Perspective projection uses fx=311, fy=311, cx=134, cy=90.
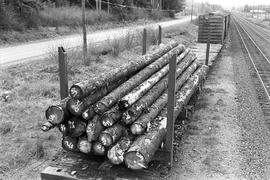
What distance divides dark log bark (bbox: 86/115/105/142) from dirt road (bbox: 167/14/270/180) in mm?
1553

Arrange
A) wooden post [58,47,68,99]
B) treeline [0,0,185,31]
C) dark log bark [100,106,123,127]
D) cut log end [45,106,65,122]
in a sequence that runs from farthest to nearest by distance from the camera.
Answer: treeline [0,0,185,31] → wooden post [58,47,68,99] → cut log end [45,106,65,122] → dark log bark [100,106,123,127]

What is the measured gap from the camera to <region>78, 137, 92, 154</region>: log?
16.0 ft

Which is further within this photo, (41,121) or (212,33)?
(212,33)

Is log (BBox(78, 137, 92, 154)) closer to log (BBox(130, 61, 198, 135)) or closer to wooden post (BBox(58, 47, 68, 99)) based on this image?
log (BBox(130, 61, 198, 135))

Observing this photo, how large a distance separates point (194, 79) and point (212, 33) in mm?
16242

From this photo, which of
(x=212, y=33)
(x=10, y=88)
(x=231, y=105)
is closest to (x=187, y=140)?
(x=231, y=105)

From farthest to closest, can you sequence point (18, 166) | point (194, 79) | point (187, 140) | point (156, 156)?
1. point (194, 79)
2. point (187, 140)
3. point (18, 166)
4. point (156, 156)

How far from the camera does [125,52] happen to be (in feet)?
52.4

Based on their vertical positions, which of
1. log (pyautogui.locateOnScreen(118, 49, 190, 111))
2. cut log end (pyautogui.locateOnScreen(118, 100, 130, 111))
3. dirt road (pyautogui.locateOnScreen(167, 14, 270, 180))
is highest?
log (pyautogui.locateOnScreen(118, 49, 190, 111))

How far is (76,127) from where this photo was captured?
4828 mm

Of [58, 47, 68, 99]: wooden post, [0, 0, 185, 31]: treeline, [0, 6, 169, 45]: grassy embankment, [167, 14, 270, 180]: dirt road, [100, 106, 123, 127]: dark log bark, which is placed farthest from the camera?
[0, 0, 185, 31]: treeline

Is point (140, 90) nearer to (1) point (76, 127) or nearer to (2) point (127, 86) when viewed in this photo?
(2) point (127, 86)

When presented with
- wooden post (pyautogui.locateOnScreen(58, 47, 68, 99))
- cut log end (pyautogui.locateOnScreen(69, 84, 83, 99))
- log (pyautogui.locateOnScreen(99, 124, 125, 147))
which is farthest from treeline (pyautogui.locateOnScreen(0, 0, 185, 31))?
log (pyautogui.locateOnScreen(99, 124, 125, 147))

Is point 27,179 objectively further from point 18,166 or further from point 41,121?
point 41,121
